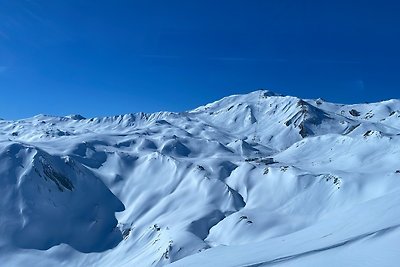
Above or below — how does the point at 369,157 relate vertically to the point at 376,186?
above

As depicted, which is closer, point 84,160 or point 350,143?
point 350,143

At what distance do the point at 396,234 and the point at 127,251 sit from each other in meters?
→ 37.7

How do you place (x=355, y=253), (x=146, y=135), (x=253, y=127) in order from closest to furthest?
(x=355, y=253), (x=146, y=135), (x=253, y=127)

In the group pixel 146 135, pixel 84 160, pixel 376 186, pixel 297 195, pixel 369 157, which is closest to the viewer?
pixel 376 186

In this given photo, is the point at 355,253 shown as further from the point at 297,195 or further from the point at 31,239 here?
the point at 31,239

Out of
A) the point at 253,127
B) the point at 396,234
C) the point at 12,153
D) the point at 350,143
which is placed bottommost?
the point at 396,234

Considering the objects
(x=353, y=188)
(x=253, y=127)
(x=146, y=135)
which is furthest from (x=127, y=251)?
(x=253, y=127)

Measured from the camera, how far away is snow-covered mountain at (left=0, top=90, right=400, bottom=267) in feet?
40.3

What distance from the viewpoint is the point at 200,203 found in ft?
156

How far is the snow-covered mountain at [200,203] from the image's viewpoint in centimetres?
1227

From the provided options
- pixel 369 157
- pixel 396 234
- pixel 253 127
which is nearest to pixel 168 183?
pixel 369 157

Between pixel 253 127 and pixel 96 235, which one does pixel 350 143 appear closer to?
pixel 96 235

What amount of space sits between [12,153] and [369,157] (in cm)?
4759

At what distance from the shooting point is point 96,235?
168ft
